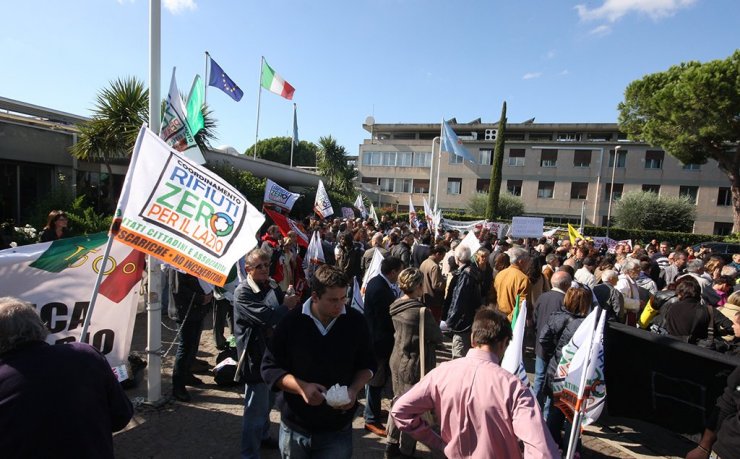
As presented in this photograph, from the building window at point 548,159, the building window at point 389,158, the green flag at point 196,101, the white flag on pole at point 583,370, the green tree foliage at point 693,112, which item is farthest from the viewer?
the building window at point 389,158

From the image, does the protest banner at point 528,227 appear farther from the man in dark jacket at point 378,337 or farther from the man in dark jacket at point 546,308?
the man in dark jacket at point 378,337

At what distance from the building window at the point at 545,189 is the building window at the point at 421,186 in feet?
40.4

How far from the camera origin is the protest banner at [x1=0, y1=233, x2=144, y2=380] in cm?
343

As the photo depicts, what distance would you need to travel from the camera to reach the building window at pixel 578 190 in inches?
1722

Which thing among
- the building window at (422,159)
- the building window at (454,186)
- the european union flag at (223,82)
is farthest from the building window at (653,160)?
the european union flag at (223,82)

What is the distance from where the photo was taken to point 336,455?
8.48 feet

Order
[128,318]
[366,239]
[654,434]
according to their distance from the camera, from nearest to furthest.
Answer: [128,318] → [654,434] → [366,239]

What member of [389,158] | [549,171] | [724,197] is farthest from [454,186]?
[724,197]

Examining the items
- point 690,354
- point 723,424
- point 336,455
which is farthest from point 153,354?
point 690,354

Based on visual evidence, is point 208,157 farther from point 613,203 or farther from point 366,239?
point 613,203

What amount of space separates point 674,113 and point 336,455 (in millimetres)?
36343

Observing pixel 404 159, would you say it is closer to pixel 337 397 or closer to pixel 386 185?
pixel 386 185

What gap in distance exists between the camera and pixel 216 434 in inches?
166

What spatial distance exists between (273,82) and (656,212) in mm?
32966
